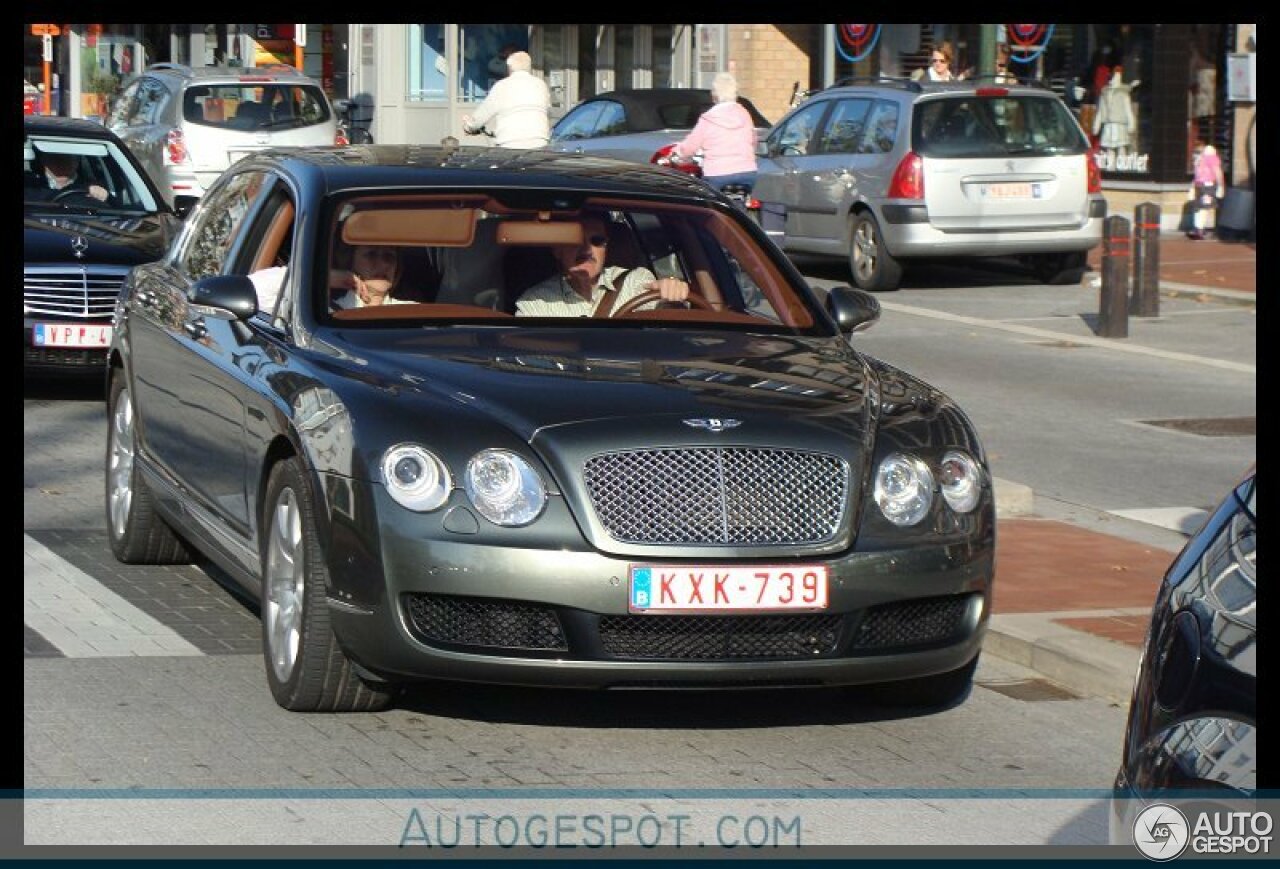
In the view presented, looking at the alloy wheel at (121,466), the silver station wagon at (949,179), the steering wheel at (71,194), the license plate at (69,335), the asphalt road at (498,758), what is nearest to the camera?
the asphalt road at (498,758)

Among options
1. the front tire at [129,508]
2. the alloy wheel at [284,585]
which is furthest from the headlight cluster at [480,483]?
the front tire at [129,508]

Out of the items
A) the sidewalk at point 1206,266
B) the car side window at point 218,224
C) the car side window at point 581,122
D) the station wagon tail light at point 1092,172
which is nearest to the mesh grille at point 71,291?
the car side window at point 218,224

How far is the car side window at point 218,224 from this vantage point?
8328 millimetres

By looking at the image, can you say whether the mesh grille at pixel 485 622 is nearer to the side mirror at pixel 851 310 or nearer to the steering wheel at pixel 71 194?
the side mirror at pixel 851 310

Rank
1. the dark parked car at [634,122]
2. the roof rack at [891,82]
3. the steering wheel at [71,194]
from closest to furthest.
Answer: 1. the steering wheel at [71,194]
2. the roof rack at [891,82]
3. the dark parked car at [634,122]

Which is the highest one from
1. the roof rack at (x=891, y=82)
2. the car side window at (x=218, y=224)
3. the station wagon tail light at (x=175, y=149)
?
the roof rack at (x=891, y=82)

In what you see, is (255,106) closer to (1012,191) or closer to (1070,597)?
(1012,191)

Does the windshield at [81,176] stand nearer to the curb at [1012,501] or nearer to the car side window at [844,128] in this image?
the curb at [1012,501]

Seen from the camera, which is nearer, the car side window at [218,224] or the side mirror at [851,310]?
the side mirror at [851,310]

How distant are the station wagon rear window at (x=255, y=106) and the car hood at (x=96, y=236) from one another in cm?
1135

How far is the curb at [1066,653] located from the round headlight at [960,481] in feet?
2.82

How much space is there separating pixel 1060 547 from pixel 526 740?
365 cm

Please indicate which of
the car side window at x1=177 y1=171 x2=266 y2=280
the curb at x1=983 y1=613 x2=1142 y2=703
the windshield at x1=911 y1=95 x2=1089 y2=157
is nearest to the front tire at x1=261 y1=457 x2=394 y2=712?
the car side window at x1=177 y1=171 x2=266 y2=280

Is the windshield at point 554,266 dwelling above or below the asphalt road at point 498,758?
above
